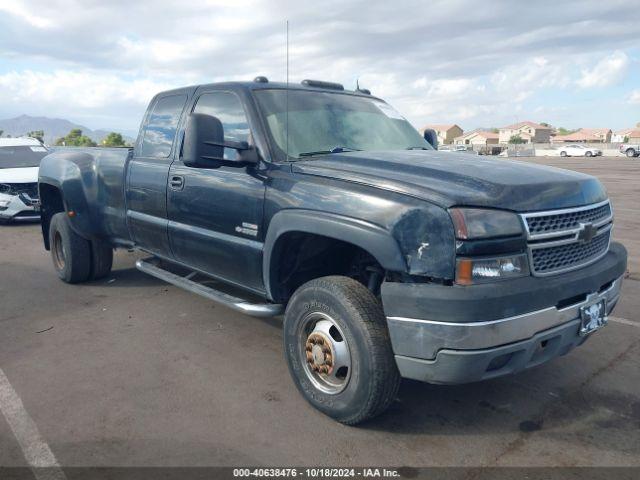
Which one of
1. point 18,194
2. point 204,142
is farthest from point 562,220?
point 18,194

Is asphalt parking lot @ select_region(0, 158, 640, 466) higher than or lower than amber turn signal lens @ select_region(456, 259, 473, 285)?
lower

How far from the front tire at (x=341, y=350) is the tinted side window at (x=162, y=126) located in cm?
209

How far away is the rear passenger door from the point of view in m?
4.57

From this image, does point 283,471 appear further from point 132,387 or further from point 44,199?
point 44,199

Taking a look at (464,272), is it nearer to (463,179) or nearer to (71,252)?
(463,179)

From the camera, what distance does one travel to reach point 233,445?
116 inches

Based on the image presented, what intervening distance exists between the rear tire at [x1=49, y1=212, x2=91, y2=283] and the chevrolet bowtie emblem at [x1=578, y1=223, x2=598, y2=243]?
4820mm

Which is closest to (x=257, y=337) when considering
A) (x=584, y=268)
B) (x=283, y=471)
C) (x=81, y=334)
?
(x=81, y=334)

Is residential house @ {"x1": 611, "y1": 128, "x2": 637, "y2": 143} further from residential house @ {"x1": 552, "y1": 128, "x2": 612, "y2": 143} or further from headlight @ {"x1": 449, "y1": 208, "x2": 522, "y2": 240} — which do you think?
headlight @ {"x1": 449, "y1": 208, "x2": 522, "y2": 240}

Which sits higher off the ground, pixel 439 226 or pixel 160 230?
pixel 439 226

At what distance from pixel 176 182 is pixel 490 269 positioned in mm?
2614

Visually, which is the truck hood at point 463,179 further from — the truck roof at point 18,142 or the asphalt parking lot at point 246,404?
the truck roof at point 18,142

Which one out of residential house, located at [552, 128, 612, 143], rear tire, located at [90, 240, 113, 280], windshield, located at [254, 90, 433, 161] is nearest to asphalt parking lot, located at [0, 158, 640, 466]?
rear tire, located at [90, 240, 113, 280]

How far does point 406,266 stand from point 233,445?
1321 mm
